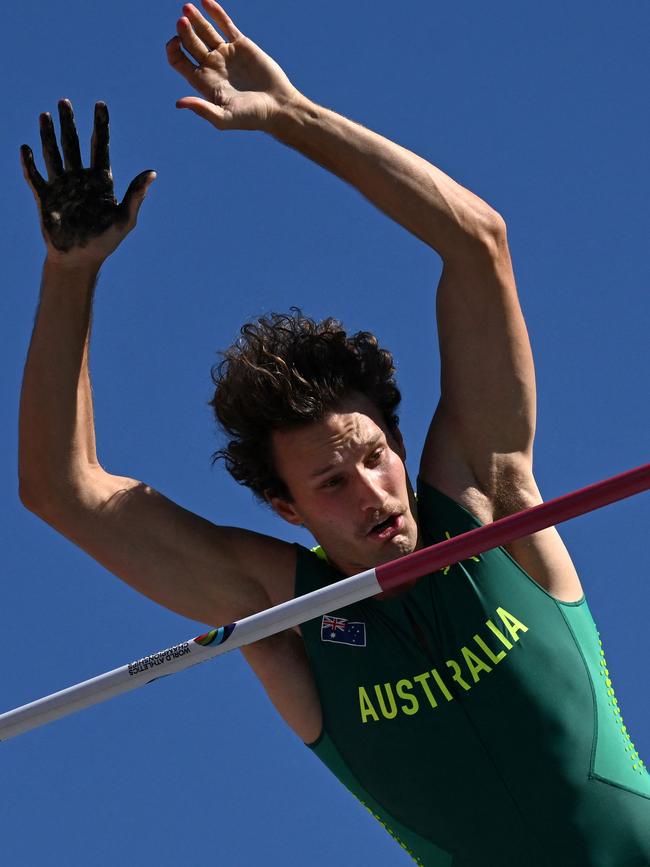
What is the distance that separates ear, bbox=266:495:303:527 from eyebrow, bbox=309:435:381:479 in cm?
23

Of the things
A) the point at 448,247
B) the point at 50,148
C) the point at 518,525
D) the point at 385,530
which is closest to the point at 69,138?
the point at 50,148

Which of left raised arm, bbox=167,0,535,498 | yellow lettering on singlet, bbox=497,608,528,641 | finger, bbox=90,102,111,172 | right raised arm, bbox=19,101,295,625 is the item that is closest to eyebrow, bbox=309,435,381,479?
left raised arm, bbox=167,0,535,498

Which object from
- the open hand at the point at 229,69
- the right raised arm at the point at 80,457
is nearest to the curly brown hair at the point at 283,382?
the right raised arm at the point at 80,457

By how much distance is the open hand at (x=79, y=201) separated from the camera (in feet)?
17.9

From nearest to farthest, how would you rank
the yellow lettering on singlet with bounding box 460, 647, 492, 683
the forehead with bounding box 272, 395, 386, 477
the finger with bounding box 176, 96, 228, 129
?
the yellow lettering on singlet with bounding box 460, 647, 492, 683
the finger with bounding box 176, 96, 228, 129
the forehead with bounding box 272, 395, 386, 477

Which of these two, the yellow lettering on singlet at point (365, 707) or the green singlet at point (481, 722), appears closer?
the green singlet at point (481, 722)

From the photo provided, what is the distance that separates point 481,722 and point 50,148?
2.43 metres

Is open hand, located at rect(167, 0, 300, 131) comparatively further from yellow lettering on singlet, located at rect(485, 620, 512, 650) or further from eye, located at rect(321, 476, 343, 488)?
yellow lettering on singlet, located at rect(485, 620, 512, 650)

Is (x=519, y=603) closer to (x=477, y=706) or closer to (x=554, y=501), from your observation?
(x=477, y=706)

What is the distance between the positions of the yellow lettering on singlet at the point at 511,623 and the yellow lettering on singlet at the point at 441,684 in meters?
0.27

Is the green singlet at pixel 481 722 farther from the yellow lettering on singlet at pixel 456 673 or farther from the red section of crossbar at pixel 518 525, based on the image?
the red section of crossbar at pixel 518 525

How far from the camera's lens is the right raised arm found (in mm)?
5492

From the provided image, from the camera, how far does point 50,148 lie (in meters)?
5.44

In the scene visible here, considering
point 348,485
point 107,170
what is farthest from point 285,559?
point 107,170
